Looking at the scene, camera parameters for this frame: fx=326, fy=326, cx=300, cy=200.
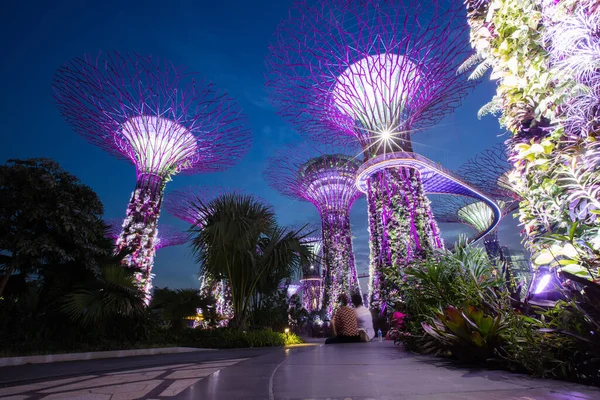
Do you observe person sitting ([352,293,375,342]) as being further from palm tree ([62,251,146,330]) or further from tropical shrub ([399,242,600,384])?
palm tree ([62,251,146,330])

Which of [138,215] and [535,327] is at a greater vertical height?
[138,215]

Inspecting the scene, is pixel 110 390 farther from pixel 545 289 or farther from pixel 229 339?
pixel 229 339

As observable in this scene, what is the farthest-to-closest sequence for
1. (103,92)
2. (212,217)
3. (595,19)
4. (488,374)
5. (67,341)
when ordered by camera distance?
(103,92) < (212,217) < (67,341) < (488,374) < (595,19)

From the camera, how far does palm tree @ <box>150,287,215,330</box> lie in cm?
919

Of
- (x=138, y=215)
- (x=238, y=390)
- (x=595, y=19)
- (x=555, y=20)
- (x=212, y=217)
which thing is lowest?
(x=238, y=390)

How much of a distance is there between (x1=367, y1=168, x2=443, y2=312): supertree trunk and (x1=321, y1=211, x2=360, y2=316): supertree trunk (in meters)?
8.84

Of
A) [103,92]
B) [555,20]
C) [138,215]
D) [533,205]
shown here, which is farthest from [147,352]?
[103,92]

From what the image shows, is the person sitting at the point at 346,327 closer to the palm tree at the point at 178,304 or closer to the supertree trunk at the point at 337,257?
the palm tree at the point at 178,304

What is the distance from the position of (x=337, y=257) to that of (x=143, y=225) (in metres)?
13.0

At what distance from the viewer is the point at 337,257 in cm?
2341

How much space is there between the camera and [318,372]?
2.39 m

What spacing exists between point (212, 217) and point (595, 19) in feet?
28.7

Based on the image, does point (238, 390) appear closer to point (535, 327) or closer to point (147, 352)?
point (535, 327)

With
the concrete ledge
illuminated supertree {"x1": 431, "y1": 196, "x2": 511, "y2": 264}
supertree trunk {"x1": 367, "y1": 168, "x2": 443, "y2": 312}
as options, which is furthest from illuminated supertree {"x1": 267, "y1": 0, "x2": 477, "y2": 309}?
illuminated supertree {"x1": 431, "y1": 196, "x2": 511, "y2": 264}
